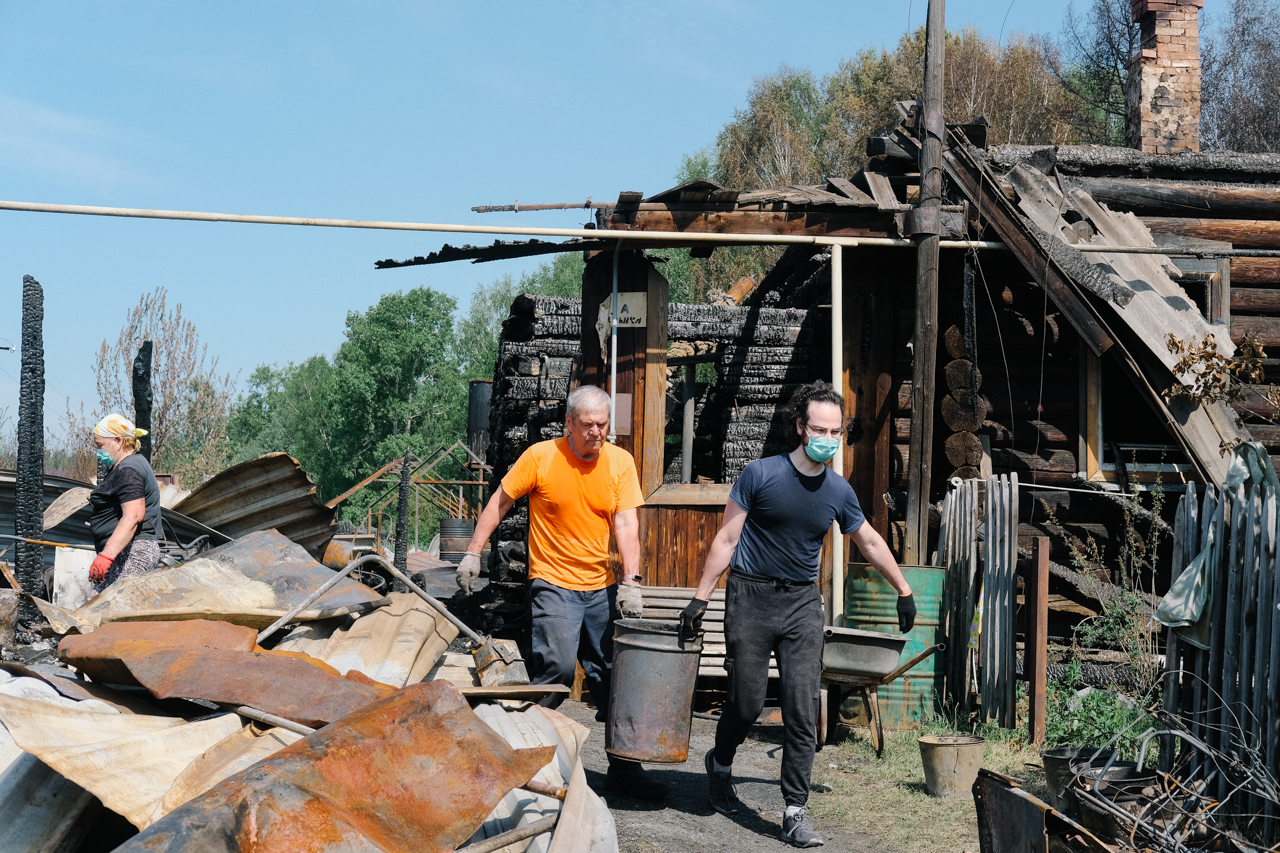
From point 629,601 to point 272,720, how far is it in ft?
7.45

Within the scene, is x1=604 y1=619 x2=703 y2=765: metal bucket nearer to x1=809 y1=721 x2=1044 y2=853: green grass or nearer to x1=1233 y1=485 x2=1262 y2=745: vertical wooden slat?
x1=809 y1=721 x2=1044 y2=853: green grass

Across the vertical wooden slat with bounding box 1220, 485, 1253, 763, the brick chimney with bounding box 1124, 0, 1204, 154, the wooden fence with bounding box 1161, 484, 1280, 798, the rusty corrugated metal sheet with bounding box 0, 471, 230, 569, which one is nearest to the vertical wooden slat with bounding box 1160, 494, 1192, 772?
the wooden fence with bounding box 1161, 484, 1280, 798

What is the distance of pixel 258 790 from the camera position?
9.53ft

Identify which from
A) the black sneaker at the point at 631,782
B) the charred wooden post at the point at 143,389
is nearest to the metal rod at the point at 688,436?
the black sneaker at the point at 631,782

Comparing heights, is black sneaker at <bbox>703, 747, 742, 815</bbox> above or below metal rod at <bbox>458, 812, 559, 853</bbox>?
below

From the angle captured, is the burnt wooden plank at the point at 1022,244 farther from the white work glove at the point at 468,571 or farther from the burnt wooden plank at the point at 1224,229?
the white work glove at the point at 468,571

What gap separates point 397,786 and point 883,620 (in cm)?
487

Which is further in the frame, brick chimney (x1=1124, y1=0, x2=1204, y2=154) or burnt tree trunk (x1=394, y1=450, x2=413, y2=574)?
burnt tree trunk (x1=394, y1=450, x2=413, y2=574)

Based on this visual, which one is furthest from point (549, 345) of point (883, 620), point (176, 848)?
point (176, 848)

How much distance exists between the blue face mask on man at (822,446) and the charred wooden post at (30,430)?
6.46 meters

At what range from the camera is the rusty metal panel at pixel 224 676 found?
384cm

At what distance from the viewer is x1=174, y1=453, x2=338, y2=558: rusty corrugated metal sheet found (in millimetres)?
10555

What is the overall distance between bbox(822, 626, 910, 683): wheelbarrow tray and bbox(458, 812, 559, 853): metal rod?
2.92 m

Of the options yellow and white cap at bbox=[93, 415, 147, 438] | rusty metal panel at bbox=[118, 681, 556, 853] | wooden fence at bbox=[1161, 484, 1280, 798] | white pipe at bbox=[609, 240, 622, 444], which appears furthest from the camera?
white pipe at bbox=[609, 240, 622, 444]
